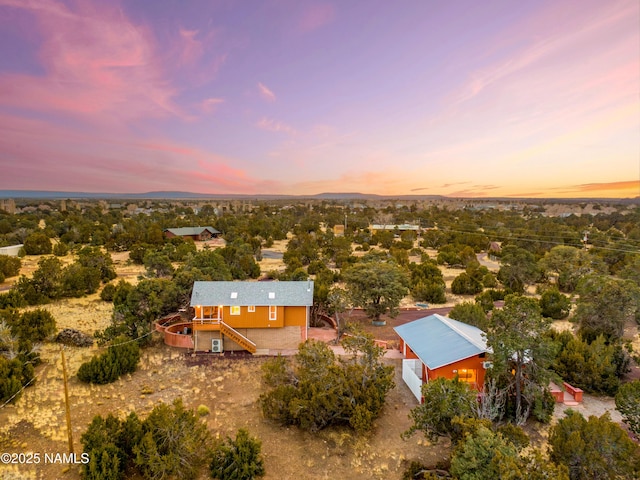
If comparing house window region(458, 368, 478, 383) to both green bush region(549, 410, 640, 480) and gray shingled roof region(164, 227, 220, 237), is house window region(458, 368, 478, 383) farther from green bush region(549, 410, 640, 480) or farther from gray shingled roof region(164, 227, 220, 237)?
gray shingled roof region(164, 227, 220, 237)

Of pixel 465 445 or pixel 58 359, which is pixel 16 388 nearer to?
pixel 58 359

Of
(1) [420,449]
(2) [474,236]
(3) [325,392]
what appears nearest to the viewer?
(1) [420,449]

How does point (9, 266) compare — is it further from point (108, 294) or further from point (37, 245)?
point (108, 294)

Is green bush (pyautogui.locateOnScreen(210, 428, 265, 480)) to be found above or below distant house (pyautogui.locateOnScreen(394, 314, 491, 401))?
below

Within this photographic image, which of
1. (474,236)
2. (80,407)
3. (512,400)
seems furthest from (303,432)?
(474,236)

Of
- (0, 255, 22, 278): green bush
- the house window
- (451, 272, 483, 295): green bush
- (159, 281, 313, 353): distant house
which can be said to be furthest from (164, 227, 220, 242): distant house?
the house window

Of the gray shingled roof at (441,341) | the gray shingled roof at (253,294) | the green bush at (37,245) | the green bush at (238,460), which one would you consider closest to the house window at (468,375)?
the gray shingled roof at (441,341)

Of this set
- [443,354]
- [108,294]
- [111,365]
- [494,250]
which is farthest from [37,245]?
[494,250]
